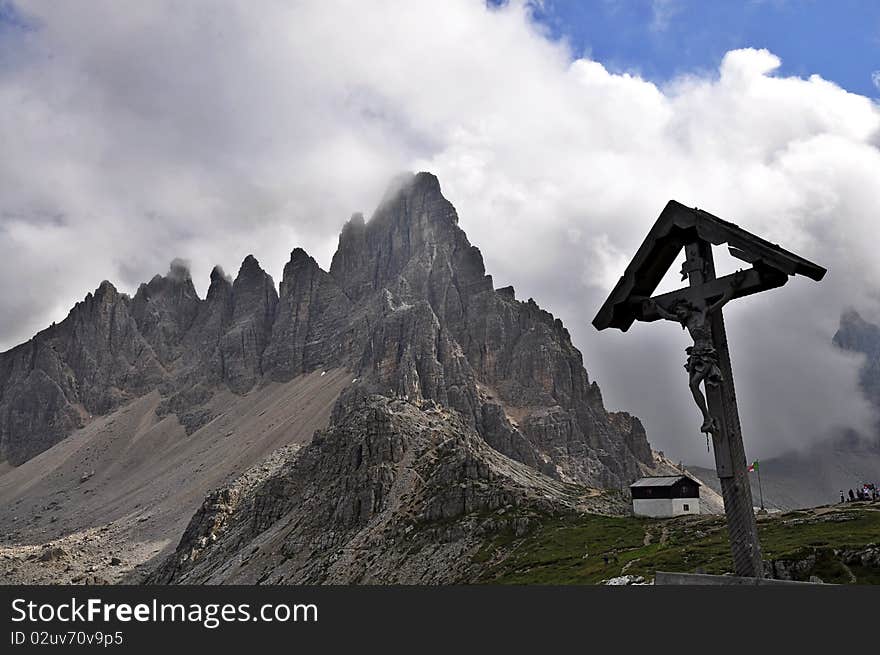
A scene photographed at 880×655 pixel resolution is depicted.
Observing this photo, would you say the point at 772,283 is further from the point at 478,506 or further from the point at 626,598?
the point at 478,506

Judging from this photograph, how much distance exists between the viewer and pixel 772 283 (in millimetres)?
10008

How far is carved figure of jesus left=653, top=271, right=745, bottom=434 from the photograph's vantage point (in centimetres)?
1012

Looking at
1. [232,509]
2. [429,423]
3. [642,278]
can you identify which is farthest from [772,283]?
[232,509]

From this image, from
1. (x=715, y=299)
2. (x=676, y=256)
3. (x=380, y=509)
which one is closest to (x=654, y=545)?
(x=380, y=509)

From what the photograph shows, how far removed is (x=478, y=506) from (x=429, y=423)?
3389 cm

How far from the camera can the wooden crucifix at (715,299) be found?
965 centimetres

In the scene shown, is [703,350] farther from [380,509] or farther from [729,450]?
[380,509]

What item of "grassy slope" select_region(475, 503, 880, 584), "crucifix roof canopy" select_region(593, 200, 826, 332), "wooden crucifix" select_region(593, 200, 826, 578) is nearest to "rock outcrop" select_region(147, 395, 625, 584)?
"grassy slope" select_region(475, 503, 880, 584)

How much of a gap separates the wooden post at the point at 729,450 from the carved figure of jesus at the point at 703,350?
95 millimetres

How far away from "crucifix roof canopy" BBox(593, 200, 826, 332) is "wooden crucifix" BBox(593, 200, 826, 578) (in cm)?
1

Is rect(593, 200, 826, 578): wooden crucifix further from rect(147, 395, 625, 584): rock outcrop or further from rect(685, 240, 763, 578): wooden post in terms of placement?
rect(147, 395, 625, 584): rock outcrop

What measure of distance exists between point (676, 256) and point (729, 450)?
2938 millimetres

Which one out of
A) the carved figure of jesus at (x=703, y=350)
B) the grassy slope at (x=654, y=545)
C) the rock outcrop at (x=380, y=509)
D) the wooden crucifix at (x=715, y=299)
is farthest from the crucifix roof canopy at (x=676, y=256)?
the rock outcrop at (x=380, y=509)

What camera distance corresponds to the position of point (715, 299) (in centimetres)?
1041
